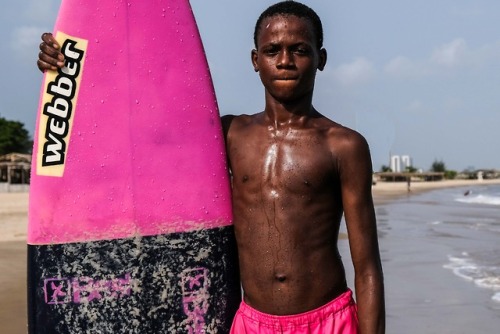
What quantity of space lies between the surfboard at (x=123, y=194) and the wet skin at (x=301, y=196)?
0.32 m

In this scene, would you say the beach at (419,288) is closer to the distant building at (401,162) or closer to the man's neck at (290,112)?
the man's neck at (290,112)

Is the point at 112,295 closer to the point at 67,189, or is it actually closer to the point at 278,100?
the point at 67,189

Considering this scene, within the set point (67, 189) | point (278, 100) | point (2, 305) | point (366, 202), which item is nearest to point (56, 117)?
point (67, 189)

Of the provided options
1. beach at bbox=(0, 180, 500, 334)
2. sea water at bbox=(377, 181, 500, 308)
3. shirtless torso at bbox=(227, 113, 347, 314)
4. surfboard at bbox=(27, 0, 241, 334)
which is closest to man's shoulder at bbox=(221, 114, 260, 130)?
surfboard at bbox=(27, 0, 241, 334)

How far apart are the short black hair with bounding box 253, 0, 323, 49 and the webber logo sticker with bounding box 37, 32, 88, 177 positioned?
2.04ft

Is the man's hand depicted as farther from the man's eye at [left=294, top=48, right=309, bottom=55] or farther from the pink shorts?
the pink shorts

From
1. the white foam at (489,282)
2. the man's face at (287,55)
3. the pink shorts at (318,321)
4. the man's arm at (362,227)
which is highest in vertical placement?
the man's face at (287,55)

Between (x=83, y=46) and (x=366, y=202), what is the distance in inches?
39.9

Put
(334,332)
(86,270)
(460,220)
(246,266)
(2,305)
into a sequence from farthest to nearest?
(460,220) → (2,305) → (86,270) → (246,266) → (334,332)

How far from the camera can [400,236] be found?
998cm

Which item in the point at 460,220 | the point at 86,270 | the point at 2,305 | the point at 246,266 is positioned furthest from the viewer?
the point at 460,220

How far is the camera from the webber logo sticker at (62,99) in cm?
204

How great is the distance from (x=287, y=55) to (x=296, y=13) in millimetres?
117

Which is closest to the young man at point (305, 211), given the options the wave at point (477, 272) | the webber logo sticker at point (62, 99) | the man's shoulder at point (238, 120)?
the man's shoulder at point (238, 120)
